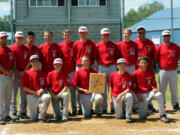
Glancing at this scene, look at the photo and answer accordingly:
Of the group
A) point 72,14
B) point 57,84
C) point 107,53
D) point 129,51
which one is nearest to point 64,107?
point 57,84

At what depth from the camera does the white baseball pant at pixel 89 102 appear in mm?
7031

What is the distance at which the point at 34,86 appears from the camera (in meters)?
6.86

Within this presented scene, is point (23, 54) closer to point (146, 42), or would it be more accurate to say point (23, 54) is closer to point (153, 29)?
point (146, 42)

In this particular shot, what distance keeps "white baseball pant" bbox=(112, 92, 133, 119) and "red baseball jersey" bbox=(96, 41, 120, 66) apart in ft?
3.06

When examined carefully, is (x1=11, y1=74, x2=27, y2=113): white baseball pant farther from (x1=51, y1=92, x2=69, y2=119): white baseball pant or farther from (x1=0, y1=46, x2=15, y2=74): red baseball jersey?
(x1=51, y1=92, x2=69, y2=119): white baseball pant

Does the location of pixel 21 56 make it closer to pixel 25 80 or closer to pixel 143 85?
pixel 25 80

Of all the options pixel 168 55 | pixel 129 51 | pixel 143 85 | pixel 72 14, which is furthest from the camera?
pixel 72 14

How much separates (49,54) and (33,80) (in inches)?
33.3

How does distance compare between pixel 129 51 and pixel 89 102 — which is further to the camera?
pixel 129 51

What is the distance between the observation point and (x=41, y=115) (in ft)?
22.0

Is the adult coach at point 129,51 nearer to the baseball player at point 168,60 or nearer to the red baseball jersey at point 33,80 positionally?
the baseball player at point 168,60

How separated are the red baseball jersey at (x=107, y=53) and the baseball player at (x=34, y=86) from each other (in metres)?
1.44

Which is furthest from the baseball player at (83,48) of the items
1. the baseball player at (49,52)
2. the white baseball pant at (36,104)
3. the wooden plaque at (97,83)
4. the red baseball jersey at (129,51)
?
the white baseball pant at (36,104)

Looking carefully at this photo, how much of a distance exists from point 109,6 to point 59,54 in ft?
46.1
